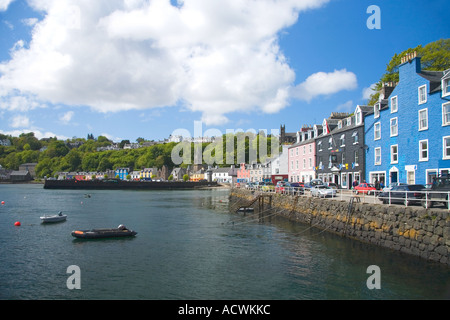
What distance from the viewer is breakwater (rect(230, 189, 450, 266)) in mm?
16875

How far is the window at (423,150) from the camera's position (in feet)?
98.2

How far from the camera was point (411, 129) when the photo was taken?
3167cm

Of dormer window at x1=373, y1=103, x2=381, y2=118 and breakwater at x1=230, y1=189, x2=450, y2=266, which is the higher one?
dormer window at x1=373, y1=103, x2=381, y2=118

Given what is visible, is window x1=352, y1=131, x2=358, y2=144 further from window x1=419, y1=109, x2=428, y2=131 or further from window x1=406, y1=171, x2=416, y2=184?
window x1=419, y1=109, x2=428, y2=131

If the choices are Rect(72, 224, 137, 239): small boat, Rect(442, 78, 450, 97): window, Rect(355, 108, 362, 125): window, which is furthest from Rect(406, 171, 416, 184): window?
Rect(72, 224, 137, 239): small boat

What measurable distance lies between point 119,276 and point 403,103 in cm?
2975

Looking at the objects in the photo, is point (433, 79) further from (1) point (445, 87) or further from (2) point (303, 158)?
(2) point (303, 158)

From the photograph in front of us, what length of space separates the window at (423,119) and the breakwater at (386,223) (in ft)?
32.0

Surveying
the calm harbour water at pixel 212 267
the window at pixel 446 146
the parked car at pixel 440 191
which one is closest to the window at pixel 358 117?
the window at pixel 446 146

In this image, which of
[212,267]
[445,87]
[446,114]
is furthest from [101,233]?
[445,87]

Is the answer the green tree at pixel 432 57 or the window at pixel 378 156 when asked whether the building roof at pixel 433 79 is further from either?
the green tree at pixel 432 57

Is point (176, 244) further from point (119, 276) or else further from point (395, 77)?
point (395, 77)
